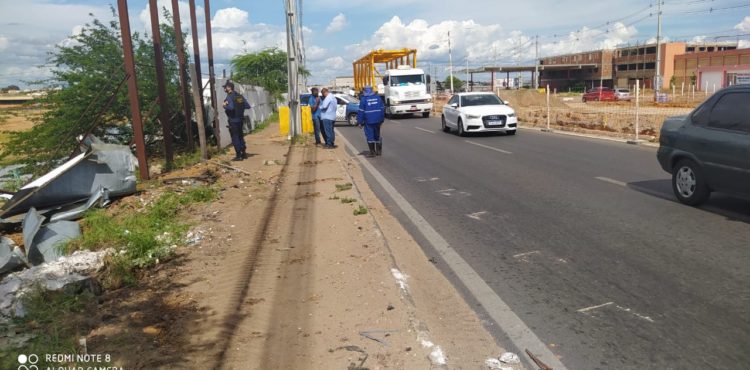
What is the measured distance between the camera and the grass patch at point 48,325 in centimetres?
369

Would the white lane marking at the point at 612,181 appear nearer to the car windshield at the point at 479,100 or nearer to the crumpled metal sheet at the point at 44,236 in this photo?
the crumpled metal sheet at the point at 44,236

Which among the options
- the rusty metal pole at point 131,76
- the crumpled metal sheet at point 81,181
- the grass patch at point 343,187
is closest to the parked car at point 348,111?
the rusty metal pole at point 131,76

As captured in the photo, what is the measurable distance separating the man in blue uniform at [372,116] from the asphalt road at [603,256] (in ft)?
9.62

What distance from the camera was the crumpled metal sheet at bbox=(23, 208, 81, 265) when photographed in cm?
638

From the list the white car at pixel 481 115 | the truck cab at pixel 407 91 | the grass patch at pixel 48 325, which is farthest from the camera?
the truck cab at pixel 407 91

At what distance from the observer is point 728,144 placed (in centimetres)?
698

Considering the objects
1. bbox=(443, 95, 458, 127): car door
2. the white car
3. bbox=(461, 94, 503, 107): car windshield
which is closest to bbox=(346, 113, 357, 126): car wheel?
bbox=(443, 95, 458, 127): car door

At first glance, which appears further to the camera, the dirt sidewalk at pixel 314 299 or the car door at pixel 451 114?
the car door at pixel 451 114

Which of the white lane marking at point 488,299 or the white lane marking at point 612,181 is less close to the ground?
the white lane marking at point 612,181

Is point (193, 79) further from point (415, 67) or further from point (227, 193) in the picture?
point (415, 67)

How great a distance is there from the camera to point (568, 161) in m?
12.7

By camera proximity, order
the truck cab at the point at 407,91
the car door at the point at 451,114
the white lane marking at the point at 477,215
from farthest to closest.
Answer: the truck cab at the point at 407,91, the car door at the point at 451,114, the white lane marking at the point at 477,215

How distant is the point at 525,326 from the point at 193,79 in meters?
10.8

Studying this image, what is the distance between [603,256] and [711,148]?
2.80 metres
